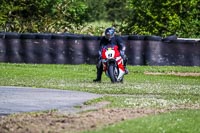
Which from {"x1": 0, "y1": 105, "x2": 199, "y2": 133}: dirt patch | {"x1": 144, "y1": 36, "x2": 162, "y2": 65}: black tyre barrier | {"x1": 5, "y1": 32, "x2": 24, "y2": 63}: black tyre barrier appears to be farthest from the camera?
{"x1": 144, "y1": 36, "x2": 162, "y2": 65}: black tyre barrier

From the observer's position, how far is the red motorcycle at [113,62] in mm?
24953

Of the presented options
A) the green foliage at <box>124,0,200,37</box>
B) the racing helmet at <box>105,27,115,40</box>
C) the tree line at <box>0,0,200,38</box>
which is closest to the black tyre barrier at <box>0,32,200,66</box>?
the tree line at <box>0,0,200,38</box>

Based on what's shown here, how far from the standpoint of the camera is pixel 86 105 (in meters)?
17.4

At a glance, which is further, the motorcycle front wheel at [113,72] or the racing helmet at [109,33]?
the motorcycle front wheel at [113,72]

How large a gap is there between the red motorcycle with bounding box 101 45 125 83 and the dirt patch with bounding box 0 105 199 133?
8.93m

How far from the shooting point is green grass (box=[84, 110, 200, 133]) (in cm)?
1305

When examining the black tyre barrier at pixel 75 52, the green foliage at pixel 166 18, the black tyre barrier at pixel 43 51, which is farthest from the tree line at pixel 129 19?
the black tyre barrier at pixel 43 51

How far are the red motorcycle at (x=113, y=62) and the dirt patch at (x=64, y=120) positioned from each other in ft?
29.3

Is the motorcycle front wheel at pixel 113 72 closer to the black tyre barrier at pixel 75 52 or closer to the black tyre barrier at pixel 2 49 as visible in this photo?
the black tyre barrier at pixel 75 52

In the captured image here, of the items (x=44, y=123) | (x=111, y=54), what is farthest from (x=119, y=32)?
(x=44, y=123)

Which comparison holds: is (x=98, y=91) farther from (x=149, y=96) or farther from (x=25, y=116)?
(x=25, y=116)

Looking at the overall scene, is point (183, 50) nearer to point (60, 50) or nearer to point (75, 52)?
point (75, 52)

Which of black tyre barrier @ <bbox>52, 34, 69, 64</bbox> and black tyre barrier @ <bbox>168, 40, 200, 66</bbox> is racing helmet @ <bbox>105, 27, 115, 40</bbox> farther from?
black tyre barrier @ <bbox>168, 40, 200, 66</bbox>

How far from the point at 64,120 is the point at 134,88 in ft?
28.6
